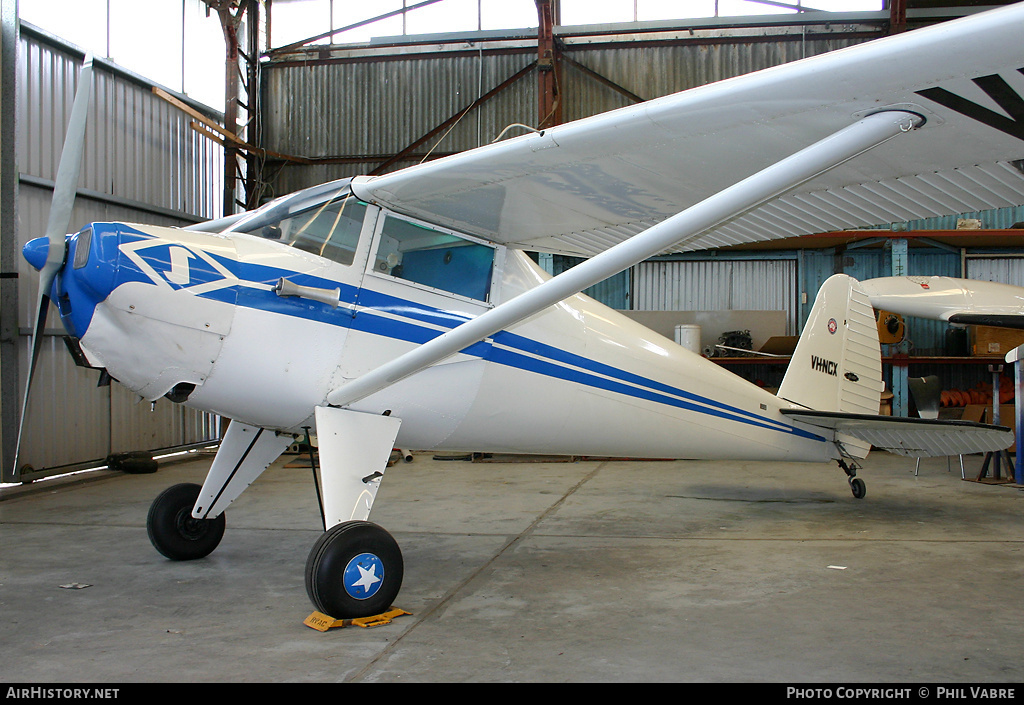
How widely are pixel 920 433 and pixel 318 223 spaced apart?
188 inches

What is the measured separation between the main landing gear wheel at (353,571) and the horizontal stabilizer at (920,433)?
12.2 feet

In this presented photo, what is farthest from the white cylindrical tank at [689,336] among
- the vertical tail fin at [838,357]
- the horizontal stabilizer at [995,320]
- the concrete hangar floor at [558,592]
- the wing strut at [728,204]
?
the wing strut at [728,204]

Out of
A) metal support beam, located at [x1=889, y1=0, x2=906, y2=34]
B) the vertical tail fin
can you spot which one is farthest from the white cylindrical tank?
metal support beam, located at [x1=889, y1=0, x2=906, y2=34]

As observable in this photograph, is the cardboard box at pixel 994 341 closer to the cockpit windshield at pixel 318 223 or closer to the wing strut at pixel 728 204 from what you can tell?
the wing strut at pixel 728 204

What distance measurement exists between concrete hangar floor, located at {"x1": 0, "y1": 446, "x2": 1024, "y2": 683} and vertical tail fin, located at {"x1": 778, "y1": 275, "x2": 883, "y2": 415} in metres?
1.01

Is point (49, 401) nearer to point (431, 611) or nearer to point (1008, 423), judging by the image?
point (431, 611)

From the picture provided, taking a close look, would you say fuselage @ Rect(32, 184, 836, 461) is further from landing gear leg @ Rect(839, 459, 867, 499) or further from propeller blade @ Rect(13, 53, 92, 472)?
landing gear leg @ Rect(839, 459, 867, 499)

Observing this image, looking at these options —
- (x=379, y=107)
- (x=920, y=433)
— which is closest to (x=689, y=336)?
(x=920, y=433)

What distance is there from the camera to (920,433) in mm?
5727

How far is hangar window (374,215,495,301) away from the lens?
4035 millimetres

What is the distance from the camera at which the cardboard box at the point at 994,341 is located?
1095 centimetres
